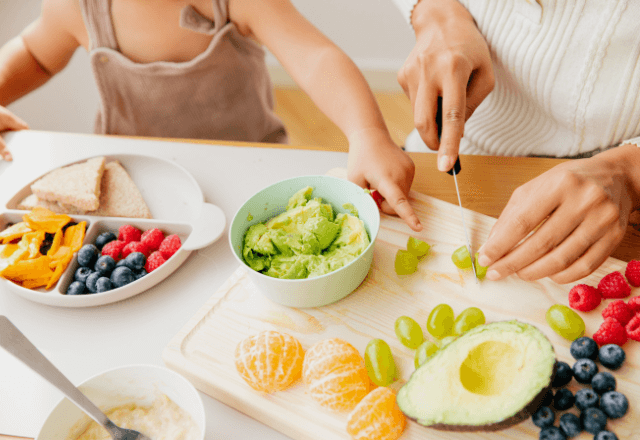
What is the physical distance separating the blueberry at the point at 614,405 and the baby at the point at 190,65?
689 mm

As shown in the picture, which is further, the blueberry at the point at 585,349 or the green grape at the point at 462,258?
the green grape at the point at 462,258

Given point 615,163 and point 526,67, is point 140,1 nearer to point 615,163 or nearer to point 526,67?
point 526,67

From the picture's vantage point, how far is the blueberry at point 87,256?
3.69 ft

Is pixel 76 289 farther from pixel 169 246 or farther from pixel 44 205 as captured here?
pixel 44 205

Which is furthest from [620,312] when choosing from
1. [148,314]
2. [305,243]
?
[148,314]

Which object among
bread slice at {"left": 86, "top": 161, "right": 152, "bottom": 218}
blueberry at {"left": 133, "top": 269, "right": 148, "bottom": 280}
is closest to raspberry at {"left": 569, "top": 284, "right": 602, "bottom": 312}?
blueberry at {"left": 133, "top": 269, "right": 148, "bottom": 280}

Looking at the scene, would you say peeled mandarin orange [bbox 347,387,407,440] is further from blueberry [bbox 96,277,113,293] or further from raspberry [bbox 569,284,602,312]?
blueberry [bbox 96,277,113,293]

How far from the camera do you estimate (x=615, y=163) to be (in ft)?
3.33

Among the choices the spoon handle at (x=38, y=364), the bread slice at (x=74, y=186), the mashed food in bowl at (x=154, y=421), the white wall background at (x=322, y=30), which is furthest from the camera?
the white wall background at (x=322, y=30)

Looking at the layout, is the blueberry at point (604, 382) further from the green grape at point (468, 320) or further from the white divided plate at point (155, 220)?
the white divided plate at point (155, 220)

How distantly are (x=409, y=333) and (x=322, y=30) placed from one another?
2750mm

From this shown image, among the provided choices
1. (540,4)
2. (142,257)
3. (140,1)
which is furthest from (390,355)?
(140,1)

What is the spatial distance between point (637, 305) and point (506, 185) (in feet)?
1.55

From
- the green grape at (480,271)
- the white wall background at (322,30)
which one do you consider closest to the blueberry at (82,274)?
the green grape at (480,271)
